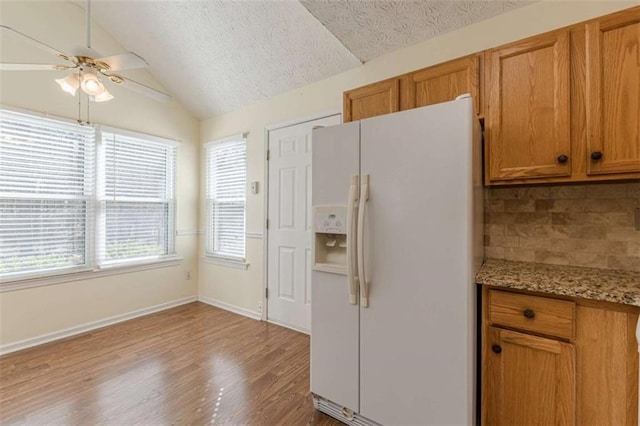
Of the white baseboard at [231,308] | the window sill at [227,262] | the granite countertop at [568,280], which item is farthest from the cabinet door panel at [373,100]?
the white baseboard at [231,308]

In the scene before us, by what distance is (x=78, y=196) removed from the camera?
3.00 meters

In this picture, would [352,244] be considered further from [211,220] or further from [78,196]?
[78,196]

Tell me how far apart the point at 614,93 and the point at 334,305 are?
1.78 metres

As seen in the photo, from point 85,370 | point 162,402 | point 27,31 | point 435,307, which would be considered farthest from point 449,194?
point 27,31

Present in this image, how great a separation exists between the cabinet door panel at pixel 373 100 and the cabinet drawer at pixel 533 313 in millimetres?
1381

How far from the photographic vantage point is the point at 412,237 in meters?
1.47

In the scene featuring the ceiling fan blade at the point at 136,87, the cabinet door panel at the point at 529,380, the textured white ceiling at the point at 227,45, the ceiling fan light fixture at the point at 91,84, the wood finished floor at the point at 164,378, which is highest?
the textured white ceiling at the point at 227,45

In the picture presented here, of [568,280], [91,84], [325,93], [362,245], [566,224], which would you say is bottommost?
[568,280]

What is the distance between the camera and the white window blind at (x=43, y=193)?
2.59 meters

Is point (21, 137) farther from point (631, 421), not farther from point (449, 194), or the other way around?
point (631, 421)

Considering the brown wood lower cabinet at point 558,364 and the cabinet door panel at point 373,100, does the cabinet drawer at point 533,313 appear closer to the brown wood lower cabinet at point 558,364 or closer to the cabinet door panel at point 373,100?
the brown wood lower cabinet at point 558,364

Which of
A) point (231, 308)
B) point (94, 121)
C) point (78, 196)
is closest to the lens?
point (78, 196)

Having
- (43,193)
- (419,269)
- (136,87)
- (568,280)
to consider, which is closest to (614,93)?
(568,280)

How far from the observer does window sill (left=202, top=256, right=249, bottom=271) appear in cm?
356
